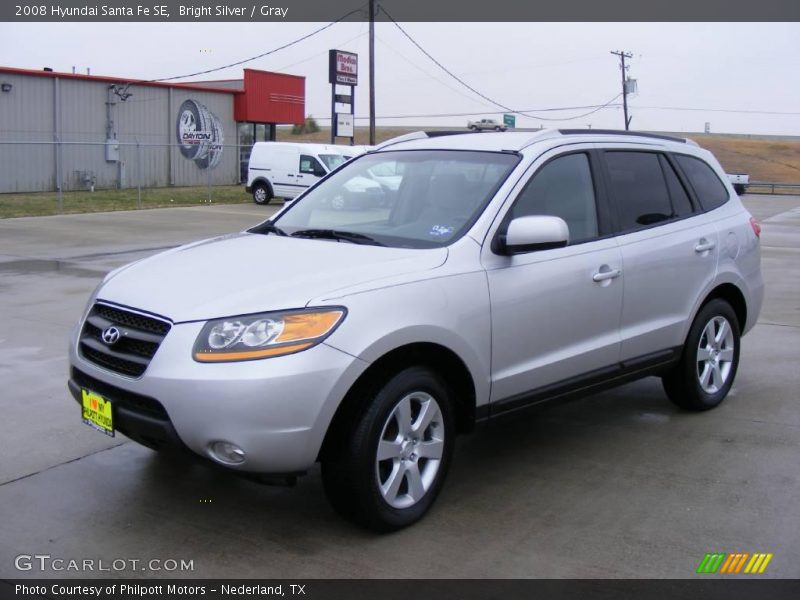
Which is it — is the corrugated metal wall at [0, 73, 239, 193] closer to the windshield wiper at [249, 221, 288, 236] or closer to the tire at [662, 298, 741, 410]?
the windshield wiper at [249, 221, 288, 236]

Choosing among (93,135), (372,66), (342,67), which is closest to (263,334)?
(372,66)

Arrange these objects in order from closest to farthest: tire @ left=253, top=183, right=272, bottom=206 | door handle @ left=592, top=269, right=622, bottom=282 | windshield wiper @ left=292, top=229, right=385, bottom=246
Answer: windshield wiper @ left=292, top=229, right=385, bottom=246 < door handle @ left=592, top=269, right=622, bottom=282 < tire @ left=253, top=183, right=272, bottom=206

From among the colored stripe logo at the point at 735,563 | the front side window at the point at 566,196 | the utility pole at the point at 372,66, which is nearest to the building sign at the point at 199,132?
the utility pole at the point at 372,66

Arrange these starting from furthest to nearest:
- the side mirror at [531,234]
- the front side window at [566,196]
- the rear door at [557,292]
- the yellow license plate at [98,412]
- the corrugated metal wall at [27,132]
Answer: the corrugated metal wall at [27,132]
the front side window at [566,196]
the rear door at [557,292]
the side mirror at [531,234]
the yellow license plate at [98,412]

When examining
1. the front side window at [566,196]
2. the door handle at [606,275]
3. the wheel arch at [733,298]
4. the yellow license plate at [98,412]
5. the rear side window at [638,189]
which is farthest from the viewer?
the wheel arch at [733,298]

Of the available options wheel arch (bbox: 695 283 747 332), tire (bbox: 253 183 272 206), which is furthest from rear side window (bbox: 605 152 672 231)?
tire (bbox: 253 183 272 206)

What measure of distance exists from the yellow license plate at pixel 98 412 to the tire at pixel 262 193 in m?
25.5

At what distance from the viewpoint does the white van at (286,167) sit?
91.8 feet

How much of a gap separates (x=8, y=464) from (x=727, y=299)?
180 inches

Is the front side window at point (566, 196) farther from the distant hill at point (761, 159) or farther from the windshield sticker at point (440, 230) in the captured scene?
the distant hill at point (761, 159)

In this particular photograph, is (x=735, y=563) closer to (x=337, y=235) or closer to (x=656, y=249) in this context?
(x=656, y=249)

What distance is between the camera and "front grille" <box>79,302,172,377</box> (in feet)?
12.1

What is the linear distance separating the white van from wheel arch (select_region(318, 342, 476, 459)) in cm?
2373

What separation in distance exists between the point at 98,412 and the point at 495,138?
2.56 metres
